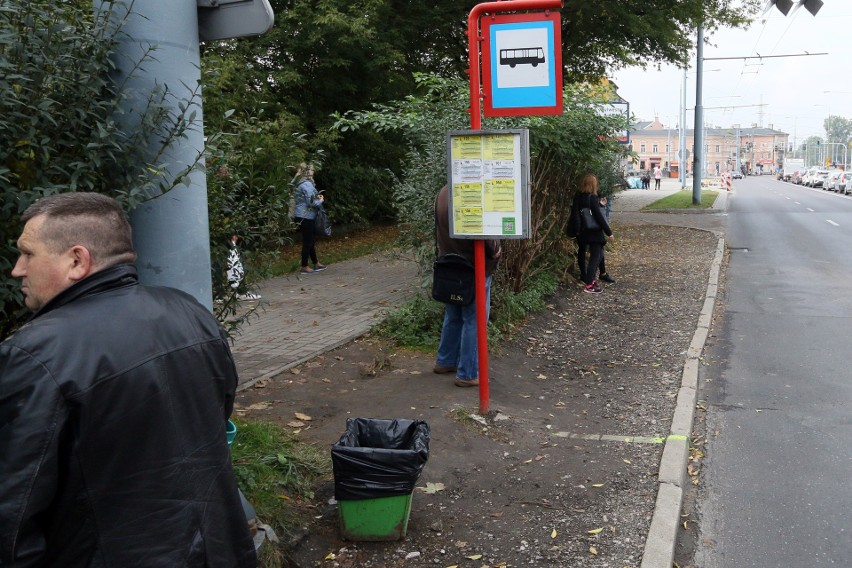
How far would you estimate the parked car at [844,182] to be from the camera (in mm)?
51750

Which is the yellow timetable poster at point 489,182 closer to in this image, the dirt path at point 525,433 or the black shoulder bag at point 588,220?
the dirt path at point 525,433

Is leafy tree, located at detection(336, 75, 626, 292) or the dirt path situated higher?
leafy tree, located at detection(336, 75, 626, 292)

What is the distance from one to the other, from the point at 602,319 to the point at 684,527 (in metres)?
5.52

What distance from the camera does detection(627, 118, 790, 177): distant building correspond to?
13940cm

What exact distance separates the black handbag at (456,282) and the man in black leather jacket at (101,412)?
4.22 meters

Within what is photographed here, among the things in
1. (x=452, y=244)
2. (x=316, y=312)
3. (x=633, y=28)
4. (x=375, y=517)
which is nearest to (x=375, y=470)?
(x=375, y=517)

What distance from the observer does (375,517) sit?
397 centimetres

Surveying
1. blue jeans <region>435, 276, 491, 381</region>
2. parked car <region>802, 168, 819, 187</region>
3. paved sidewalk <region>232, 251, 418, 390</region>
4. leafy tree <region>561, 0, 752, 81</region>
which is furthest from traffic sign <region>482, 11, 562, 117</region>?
parked car <region>802, 168, 819, 187</region>

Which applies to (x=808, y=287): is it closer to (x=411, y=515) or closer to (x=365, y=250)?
(x=365, y=250)

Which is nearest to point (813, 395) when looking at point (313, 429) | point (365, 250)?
point (313, 429)

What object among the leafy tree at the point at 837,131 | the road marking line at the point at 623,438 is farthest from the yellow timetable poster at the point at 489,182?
the leafy tree at the point at 837,131

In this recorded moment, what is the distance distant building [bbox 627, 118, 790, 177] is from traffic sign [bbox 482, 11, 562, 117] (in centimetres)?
12455

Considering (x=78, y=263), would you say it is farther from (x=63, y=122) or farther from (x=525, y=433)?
(x=525, y=433)

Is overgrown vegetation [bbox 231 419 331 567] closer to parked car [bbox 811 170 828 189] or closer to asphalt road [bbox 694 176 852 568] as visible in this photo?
asphalt road [bbox 694 176 852 568]
